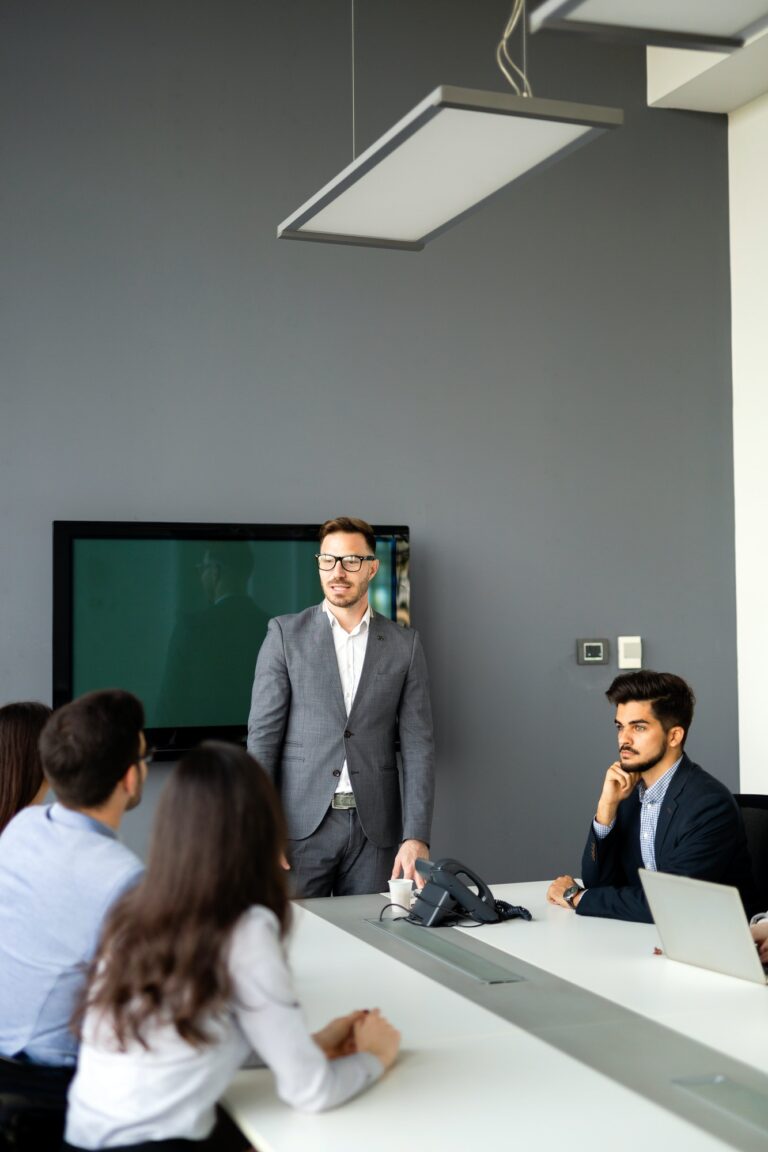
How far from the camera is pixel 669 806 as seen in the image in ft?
10.6

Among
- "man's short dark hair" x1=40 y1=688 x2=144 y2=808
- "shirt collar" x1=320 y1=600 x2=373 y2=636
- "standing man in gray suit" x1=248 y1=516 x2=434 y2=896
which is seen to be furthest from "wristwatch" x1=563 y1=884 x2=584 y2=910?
"man's short dark hair" x1=40 y1=688 x2=144 y2=808

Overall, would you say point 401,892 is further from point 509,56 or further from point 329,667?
point 509,56

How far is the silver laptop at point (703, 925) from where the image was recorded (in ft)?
8.24

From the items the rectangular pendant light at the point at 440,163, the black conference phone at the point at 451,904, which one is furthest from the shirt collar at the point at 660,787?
the rectangular pendant light at the point at 440,163

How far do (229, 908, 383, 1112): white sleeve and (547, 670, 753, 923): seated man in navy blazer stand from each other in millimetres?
1439

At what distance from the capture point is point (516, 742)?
5.11 metres

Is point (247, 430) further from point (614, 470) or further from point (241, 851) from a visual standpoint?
point (241, 851)

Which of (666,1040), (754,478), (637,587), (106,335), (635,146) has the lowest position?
(666,1040)

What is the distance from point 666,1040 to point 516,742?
9.51ft

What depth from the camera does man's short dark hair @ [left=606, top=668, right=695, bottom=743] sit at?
3.30 meters

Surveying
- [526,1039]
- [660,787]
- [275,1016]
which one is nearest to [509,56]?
[660,787]

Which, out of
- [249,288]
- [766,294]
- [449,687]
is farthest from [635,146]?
[449,687]

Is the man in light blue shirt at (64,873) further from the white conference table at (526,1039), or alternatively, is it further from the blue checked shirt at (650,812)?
the blue checked shirt at (650,812)

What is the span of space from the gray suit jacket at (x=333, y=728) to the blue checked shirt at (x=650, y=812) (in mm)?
707
